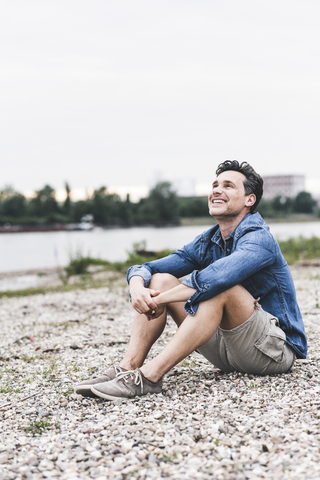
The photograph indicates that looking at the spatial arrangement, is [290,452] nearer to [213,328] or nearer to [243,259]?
[213,328]

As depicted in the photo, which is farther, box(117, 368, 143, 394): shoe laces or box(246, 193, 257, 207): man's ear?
box(246, 193, 257, 207): man's ear

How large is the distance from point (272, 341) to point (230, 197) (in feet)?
3.68

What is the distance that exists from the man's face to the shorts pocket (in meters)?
0.88

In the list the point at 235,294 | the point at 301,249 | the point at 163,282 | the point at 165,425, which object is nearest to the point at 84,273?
the point at 301,249

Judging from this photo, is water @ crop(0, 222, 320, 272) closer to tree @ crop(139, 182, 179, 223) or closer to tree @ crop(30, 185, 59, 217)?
tree @ crop(139, 182, 179, 223)

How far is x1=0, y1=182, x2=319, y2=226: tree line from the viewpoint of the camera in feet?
278

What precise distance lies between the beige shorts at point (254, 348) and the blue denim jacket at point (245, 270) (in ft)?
0.43

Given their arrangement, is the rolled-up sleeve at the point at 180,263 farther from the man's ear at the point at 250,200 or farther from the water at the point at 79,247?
the water at the point at 79,247

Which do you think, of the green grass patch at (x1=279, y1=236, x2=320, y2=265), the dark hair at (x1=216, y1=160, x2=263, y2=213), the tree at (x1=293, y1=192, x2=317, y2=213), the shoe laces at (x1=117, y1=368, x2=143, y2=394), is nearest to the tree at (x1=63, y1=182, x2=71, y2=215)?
the tree at (x1=293, y1=192, x2=317, y2=213)

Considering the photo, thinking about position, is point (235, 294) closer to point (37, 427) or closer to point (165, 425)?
point (165, 425)

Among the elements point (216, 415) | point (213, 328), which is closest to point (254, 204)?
point (213, 328)

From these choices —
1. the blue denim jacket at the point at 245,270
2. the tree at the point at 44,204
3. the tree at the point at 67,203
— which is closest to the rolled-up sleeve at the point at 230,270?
the blue denim jacket at the point at 245,270

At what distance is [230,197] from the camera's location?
3646mm

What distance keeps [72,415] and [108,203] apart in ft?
279
